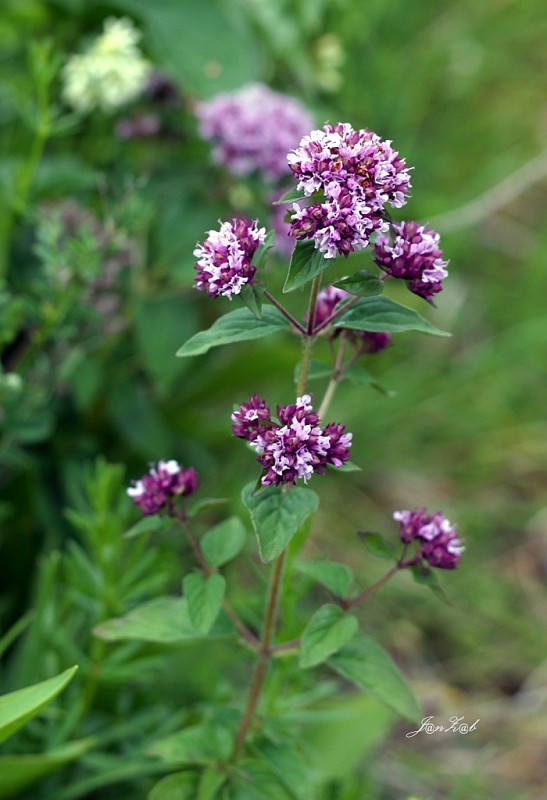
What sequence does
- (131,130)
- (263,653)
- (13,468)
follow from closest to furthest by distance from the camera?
(263,653) → (13,468) → (131,130)

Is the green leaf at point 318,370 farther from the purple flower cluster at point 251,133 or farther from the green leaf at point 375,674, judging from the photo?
the purple flower cluster at point 251,133

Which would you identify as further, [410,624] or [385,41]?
[385,41]

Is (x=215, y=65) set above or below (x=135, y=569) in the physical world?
above

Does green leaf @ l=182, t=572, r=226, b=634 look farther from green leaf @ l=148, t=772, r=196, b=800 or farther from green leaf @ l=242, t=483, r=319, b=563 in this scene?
green leaf @ l=148, t=772, r=196, b=800

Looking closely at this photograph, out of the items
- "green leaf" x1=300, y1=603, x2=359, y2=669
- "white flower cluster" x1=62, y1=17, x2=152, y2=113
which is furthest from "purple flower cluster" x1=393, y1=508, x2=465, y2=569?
"white flower cluster" x1=62, y1=17, x2=152, y2=113

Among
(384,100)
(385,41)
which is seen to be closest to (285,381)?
(384,100)

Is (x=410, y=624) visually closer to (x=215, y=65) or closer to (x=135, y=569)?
(x=135, y=569)
